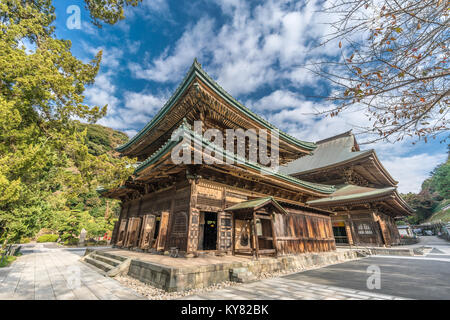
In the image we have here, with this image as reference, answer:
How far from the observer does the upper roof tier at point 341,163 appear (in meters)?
15.0

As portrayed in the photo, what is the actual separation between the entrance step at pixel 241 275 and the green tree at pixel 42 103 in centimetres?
538

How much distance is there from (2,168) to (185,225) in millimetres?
5392

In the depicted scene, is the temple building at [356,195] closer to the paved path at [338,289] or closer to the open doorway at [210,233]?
Answer: the paved path at [338,289]

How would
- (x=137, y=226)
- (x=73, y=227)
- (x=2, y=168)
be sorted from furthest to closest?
(x=73, y=227)
(x=137, y=226)
(x=2, y=168)

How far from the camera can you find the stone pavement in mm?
4035

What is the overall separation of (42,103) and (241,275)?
28.6ft

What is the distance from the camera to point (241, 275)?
5.38 meters

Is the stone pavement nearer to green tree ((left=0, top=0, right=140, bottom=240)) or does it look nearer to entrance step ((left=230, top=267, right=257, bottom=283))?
entrance step ((left=230, top=267, right=257, bottom=283))

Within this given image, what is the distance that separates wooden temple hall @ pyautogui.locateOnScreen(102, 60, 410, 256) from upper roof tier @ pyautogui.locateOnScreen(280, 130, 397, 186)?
3.56 ft

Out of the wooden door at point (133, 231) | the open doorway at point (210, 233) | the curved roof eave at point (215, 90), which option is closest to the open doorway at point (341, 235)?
the curved roof eave at point (215, 90)

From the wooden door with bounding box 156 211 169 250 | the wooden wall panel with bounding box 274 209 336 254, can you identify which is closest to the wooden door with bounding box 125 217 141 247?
the wooden door with bounding box 156 211 169 250

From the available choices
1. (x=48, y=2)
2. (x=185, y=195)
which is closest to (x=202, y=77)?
(x=185, y=195)
